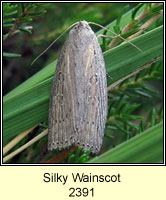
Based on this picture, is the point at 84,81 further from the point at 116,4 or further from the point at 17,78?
the point at 116,4

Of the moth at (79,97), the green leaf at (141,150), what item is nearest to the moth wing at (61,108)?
the moth at (79,97)

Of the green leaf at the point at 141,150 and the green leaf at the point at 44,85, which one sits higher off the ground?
the green leaf at the point at 44,85

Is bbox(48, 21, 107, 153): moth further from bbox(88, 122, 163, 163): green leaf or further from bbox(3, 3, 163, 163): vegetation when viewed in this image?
bbox(88, 122, 163, 163): green leaf

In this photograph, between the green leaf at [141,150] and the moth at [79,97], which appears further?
the moth at [79,97]

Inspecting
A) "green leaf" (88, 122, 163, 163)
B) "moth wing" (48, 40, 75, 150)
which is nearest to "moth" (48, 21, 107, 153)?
"moth wing" (48, 40, 75, 150)

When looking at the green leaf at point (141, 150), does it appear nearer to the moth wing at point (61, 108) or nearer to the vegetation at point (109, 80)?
the vegetation at point (109, 80)

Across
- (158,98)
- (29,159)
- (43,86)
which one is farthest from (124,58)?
(29,159)

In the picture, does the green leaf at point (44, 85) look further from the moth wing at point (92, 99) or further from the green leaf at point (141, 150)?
the green leaf at point (141, 150)
